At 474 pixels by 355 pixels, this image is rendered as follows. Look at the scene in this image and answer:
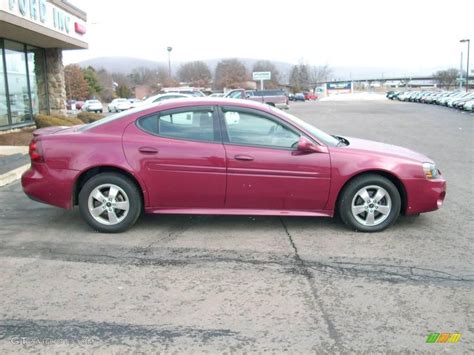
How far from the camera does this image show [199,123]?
5383 millimetres

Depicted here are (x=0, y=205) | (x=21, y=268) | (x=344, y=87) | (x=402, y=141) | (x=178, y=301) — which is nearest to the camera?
(x=178, y=301)

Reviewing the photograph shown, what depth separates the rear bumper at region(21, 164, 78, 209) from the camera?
17.3 feet

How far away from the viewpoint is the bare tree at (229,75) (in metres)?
106

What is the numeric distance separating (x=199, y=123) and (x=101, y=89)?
92.5 metres

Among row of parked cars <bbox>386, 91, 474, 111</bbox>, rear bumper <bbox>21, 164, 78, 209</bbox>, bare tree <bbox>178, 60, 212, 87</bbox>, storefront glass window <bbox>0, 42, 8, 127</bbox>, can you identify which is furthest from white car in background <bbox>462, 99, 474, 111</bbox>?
bare tree <bbox>178, 60, 212, 87</bbox>

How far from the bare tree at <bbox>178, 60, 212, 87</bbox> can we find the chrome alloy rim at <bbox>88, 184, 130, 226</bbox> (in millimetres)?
104866

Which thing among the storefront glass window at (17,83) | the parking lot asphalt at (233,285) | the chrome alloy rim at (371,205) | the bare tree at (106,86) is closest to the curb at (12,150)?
the parking lot asphalt at (233,285)

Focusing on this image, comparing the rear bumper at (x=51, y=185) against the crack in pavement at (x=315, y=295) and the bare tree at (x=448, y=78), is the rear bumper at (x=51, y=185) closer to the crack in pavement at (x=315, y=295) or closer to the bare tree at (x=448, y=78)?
the crack in pavement at (x=315, y=295)

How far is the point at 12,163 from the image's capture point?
941 cm

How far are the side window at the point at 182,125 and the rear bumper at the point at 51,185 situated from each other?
988 mm

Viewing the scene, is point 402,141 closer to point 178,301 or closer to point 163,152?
point 163,152

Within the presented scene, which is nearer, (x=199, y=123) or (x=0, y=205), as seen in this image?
(x=199, y=123)

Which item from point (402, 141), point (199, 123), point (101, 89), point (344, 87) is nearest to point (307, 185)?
point (199, 123)

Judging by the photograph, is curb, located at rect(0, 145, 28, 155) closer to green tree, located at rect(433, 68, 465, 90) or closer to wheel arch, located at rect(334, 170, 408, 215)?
wheel arch, located at rect(334, 170, 408, 215)
